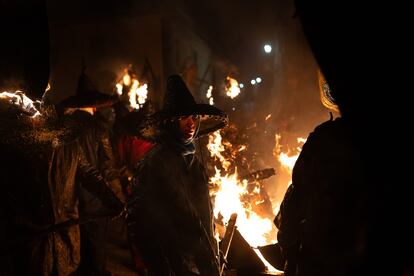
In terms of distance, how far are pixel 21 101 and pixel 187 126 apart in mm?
1787

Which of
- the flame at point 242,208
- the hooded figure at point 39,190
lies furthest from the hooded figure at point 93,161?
the flame at point 242,208

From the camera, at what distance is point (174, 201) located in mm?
3838

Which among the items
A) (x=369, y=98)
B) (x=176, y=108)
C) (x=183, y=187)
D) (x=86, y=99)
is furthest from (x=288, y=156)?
(x=369, y=98)

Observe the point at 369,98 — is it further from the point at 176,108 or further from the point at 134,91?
the point at 134,91

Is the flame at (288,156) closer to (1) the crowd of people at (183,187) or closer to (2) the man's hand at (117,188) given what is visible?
(2) the man's hand at (117,188)

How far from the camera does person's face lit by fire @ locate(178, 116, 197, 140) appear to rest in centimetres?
440

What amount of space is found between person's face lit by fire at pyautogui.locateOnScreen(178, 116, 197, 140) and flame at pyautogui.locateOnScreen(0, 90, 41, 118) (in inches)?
62.4

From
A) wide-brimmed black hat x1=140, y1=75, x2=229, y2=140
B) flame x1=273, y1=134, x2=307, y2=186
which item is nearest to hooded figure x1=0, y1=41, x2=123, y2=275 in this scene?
wide-brimmed black hat x1=140, y1=75, x2=229, y2=140

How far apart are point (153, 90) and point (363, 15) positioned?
70.8ft

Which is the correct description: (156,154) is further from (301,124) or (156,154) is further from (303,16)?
(301,124)

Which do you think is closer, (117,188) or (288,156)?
(117,188)

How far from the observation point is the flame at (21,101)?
3.52 meters

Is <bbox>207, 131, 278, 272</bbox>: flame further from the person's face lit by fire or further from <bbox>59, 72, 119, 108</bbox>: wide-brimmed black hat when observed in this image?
<bbox>59, 72, 119, 108</bbox>: wide-brimmed black hat

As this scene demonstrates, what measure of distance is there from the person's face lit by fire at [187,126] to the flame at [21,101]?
159 centimetres
